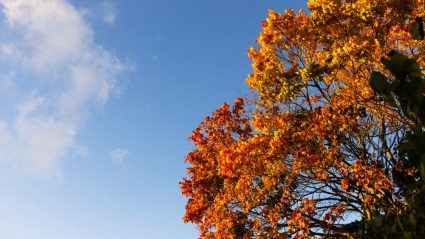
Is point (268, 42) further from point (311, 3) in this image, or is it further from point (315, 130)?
point (315, 130)

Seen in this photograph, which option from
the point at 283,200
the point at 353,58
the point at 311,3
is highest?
the point at 311,3

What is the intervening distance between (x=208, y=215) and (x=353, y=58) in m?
8.43

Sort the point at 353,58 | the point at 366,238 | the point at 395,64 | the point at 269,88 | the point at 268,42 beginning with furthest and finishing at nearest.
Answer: the point at 268,42, the point at 269,88, the point at 353,58, the point at 366,238, the point at 395,64

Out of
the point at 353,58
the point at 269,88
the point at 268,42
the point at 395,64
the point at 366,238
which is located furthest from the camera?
the point at 268,42

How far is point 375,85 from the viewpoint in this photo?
2602 millimetres

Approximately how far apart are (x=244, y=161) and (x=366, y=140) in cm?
469

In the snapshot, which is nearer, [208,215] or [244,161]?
[244,161]

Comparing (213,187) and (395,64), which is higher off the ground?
(213,187)

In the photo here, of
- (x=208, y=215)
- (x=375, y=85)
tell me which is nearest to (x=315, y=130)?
(x=208, y=215)

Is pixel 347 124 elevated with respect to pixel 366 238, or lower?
elevated

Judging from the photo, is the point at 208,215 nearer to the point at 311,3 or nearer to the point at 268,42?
the point at 268,42

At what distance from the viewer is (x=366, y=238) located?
3.94 metres

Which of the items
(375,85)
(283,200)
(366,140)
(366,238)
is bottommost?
(366,238)

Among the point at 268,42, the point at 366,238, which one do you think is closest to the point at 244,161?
the point at 268,42
